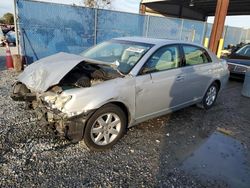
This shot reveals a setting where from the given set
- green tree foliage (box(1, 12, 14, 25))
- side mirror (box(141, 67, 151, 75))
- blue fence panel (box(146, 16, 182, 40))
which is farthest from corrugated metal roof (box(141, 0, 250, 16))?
green tree foliage (box(1, 12, 14, 25))

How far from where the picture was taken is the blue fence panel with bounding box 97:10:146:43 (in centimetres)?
936

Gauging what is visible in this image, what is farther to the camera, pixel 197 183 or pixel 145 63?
pixel 145 63

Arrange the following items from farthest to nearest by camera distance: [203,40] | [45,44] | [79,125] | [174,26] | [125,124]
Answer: [203,40]
[174,26]
[45,44]
[125,124]
[79,125]

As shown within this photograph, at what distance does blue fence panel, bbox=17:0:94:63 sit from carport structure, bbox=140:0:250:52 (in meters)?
6.04

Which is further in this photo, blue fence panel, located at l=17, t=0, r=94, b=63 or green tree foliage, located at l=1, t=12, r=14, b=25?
green tree foliage, located at l=1, t=12, r=14, b=25

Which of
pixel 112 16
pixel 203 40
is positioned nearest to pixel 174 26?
pixel 203 40

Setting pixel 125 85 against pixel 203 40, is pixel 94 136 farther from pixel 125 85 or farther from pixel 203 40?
pixel 203 40

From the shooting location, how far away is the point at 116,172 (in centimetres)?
289

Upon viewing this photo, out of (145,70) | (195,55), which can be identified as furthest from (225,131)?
(145,70)

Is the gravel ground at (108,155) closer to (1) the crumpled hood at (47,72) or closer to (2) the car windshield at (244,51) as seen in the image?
(1) the crumpled hood at (47,72)

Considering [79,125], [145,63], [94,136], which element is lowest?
[94,136]

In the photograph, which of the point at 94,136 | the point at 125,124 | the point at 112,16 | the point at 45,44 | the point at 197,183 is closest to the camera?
the point at 197,183

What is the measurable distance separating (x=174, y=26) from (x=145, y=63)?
957 cm

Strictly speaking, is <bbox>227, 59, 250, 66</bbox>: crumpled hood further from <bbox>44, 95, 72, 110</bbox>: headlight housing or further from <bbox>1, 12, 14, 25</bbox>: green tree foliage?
<bbox>1, 12, 14, 25</bbox>: green tree foliage
